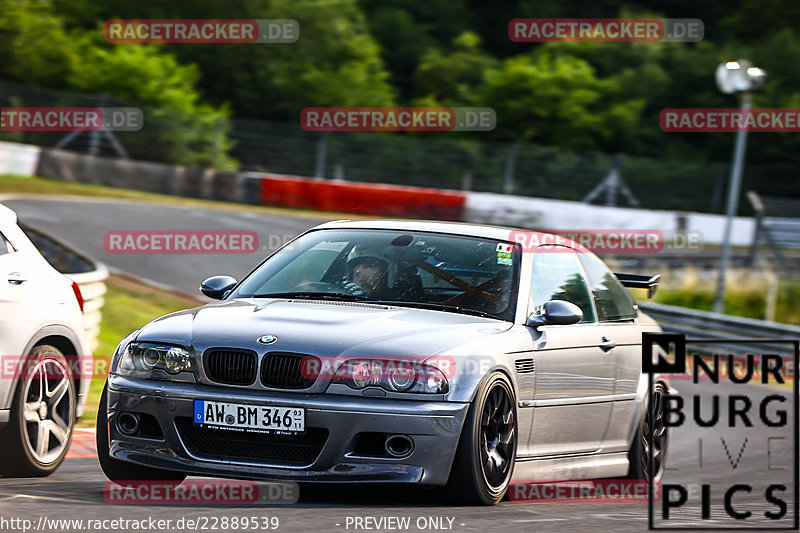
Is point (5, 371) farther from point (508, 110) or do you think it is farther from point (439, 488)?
point (508, 110)

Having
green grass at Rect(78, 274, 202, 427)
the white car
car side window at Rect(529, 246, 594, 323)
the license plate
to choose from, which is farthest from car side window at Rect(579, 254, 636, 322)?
green grass at Rect(78, 274, 202, 427)

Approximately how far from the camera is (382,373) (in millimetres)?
6242

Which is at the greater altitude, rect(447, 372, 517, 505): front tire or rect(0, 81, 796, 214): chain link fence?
rect(0, 81, 796, 214): chain link fence

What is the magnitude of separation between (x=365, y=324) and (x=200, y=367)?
30.9 inches

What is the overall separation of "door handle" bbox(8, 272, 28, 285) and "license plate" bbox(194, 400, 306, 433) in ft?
4.76

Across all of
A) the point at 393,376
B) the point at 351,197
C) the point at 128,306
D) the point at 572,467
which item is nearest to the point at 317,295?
the point at 393,376

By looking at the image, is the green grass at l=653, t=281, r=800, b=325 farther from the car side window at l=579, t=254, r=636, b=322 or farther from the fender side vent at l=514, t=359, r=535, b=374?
the fender side vent at l=514, t=359, r=535, b=374

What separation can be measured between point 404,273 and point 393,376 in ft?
3.96

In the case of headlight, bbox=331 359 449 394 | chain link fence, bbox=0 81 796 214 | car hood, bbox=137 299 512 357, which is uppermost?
chain link fence, bbox=0 81 796 214

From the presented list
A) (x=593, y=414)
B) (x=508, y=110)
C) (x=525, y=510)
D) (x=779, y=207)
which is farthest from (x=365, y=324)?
(x=508, y=110)

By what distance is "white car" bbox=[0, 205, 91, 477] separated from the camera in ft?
23.3

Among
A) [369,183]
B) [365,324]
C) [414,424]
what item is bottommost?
[414,424]

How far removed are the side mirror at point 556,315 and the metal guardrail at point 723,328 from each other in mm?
10420

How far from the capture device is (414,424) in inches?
243
